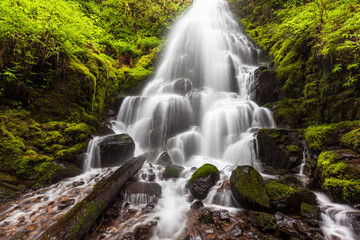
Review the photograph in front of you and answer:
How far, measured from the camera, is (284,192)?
3514 mm

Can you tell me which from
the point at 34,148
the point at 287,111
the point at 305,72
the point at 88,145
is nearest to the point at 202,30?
the point at 305,72

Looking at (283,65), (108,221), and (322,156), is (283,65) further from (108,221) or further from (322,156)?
(108,221)

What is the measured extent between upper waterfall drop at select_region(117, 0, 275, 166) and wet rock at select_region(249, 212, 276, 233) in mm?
3077

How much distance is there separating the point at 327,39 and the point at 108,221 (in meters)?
9.41

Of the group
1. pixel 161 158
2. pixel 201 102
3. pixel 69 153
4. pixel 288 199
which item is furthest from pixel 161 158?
pixel 201 102

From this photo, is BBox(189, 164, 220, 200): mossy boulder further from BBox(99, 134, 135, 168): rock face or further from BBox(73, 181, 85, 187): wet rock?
BBox(99, 134, 135, 168): rock face

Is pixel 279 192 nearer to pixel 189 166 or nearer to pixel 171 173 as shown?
pixel 171 173

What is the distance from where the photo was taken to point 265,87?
30.4 feet

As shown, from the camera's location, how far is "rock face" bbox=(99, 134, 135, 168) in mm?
6098

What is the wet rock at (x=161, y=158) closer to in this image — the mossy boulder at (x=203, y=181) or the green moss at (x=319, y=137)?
the mossy boulder at (x=203, y=181)

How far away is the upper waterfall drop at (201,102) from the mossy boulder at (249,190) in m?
2.44

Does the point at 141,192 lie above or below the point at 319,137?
below

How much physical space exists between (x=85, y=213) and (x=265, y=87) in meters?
9.99

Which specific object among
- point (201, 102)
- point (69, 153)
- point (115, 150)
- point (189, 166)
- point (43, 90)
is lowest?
point (189, 166)
